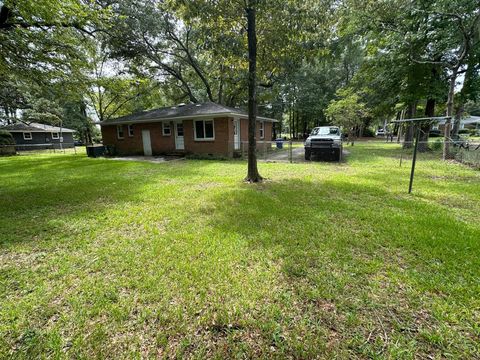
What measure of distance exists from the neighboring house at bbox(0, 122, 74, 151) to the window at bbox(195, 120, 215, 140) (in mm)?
22793

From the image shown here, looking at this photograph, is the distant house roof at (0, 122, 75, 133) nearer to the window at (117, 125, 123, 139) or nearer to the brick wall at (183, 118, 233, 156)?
the window at (117, 125, 123, 139)

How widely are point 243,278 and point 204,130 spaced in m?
12.7

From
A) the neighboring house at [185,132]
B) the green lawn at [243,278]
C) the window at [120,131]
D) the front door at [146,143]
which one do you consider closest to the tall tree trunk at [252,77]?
the green lawn at [243,278]

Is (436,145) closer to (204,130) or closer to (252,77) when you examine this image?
(252,77)

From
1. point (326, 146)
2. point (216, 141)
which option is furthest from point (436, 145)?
point (216, 141)

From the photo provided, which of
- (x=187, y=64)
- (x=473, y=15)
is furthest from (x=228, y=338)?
(x=187, y=64)

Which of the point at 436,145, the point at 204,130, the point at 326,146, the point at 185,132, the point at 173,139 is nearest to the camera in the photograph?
the point at 326,146

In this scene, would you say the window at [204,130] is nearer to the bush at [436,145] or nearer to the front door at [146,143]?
the front door at [146,143]

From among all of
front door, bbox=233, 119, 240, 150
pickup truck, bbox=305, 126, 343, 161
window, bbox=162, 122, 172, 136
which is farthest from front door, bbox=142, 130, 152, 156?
pickup truck, bbox=305, 126, 343, 161

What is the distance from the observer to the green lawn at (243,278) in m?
1.92

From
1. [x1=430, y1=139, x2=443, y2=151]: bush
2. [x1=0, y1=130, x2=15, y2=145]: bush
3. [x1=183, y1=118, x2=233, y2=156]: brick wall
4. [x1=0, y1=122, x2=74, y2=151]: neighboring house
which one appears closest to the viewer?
[x1=183, y1=118, x2=233, y2=156]: brick wall

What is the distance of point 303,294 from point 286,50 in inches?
273

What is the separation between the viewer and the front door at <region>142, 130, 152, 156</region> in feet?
54.6

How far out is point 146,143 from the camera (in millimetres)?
16828
